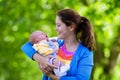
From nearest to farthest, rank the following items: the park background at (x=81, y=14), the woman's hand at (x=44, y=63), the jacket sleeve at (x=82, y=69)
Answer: the jacket sleeve at (x=82, y=69), the woman's hand at (x=44, y=63), the park background at (x=81, y=14)

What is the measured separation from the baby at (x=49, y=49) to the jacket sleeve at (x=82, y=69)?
0.25 feet

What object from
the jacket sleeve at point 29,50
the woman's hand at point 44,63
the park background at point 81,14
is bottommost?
the woman's hand at point 44,63

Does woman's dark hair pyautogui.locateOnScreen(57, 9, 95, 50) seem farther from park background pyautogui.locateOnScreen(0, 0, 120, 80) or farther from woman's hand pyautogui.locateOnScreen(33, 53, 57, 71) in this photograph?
park background pyautogui.locateOnScreen(0, 0, 120, 80)

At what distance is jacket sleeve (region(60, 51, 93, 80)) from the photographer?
222 inches

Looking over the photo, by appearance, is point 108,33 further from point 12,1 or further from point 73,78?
point 73,78

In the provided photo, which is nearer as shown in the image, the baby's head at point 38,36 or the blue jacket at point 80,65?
the blue jacket at point 80,65

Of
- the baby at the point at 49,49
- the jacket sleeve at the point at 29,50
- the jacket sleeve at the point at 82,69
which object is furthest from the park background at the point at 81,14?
the jacket sleeve at the point at 82,69

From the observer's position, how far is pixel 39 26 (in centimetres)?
1232

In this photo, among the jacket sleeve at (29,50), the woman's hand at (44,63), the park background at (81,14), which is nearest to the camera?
the woman's hand at (44,63)

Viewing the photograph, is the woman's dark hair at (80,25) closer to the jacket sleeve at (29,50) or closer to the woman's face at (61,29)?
the woman's face at (61,29)

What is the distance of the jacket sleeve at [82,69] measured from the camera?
5.63m

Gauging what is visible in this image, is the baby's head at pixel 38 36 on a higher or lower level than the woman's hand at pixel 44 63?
higher

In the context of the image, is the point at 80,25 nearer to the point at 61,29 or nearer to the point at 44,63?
the point at 61,29

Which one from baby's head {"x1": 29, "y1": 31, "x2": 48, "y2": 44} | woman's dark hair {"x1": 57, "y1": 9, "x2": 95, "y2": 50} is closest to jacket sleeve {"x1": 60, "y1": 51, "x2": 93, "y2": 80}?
woman's dark hair {"x1": 57, "y1": 9, "x2": 95, "y2": 50}
